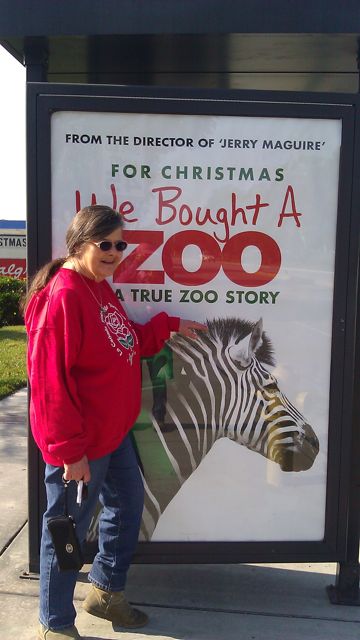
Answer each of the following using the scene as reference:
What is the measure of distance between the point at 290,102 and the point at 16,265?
15.7 meters

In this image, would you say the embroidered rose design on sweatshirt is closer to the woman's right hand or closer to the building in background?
the woman's right hand

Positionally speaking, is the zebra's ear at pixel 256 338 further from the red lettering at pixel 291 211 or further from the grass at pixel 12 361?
the grass at pixel 12 361

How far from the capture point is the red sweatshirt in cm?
215

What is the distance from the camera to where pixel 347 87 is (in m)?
3.43

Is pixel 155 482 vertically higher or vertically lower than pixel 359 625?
higher

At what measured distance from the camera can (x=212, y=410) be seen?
2.84m

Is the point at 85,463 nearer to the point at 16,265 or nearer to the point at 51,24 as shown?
the point at 51,24

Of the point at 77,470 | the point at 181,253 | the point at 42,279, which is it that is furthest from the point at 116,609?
the point at 181,253

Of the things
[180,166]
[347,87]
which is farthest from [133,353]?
[347,87]

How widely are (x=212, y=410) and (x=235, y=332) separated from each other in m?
0.38

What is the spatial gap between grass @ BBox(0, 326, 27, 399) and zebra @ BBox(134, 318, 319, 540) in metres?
4.35

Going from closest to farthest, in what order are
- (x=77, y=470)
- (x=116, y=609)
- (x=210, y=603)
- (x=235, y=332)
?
(x=77, y=470) < (x=116, y=609) < (x=235, y=332) < (x=210, y=603)

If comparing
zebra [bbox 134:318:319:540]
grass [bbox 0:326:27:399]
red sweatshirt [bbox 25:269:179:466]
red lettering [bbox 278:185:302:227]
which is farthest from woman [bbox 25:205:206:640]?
grass [bbox 0:326:27:399]

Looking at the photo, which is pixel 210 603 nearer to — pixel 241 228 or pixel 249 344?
pixel 249 344
